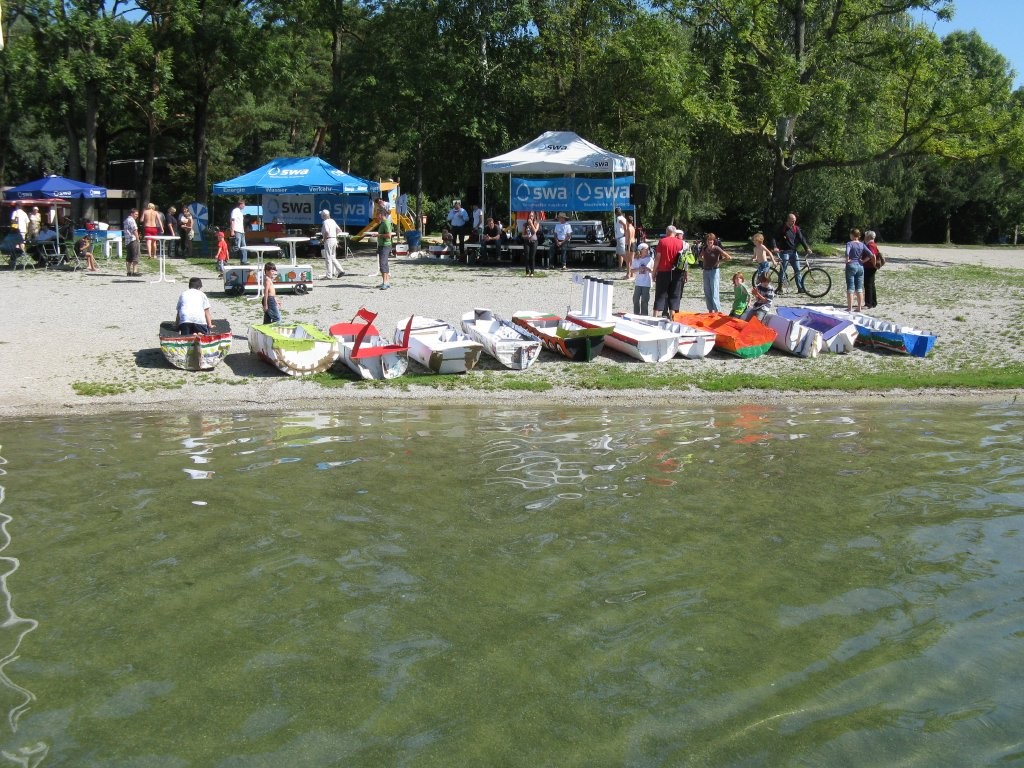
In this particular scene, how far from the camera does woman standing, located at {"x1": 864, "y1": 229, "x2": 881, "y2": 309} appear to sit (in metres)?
19.1

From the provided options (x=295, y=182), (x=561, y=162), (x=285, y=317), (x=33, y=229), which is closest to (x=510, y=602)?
(x=285, y=317)

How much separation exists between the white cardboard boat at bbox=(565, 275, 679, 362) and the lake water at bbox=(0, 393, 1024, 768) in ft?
13.6

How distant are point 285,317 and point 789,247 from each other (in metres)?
9.89

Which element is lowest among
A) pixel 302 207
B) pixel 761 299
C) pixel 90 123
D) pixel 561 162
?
pixel 761 299

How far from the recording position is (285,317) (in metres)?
18.8

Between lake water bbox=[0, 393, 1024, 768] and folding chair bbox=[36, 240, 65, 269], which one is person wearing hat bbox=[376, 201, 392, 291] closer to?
folding chair bbox=[36, 240, 65, 269]

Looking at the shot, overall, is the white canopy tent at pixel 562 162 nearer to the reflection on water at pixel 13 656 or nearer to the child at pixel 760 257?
the child at pixel 760 257

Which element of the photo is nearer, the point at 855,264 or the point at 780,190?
the point at 855,264

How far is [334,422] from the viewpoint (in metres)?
13.4

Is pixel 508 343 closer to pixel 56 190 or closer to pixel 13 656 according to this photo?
pixel 13 656

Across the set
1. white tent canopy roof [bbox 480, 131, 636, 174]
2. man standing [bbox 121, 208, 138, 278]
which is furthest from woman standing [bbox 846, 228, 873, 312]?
man standing [bbox 121, 208, 138, 278]

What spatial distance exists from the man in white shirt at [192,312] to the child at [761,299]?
8.78 m

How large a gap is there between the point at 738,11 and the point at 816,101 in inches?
129

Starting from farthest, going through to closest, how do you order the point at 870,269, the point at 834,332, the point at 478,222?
the point at 478,222
the point at 870,269
the point at 834,332
